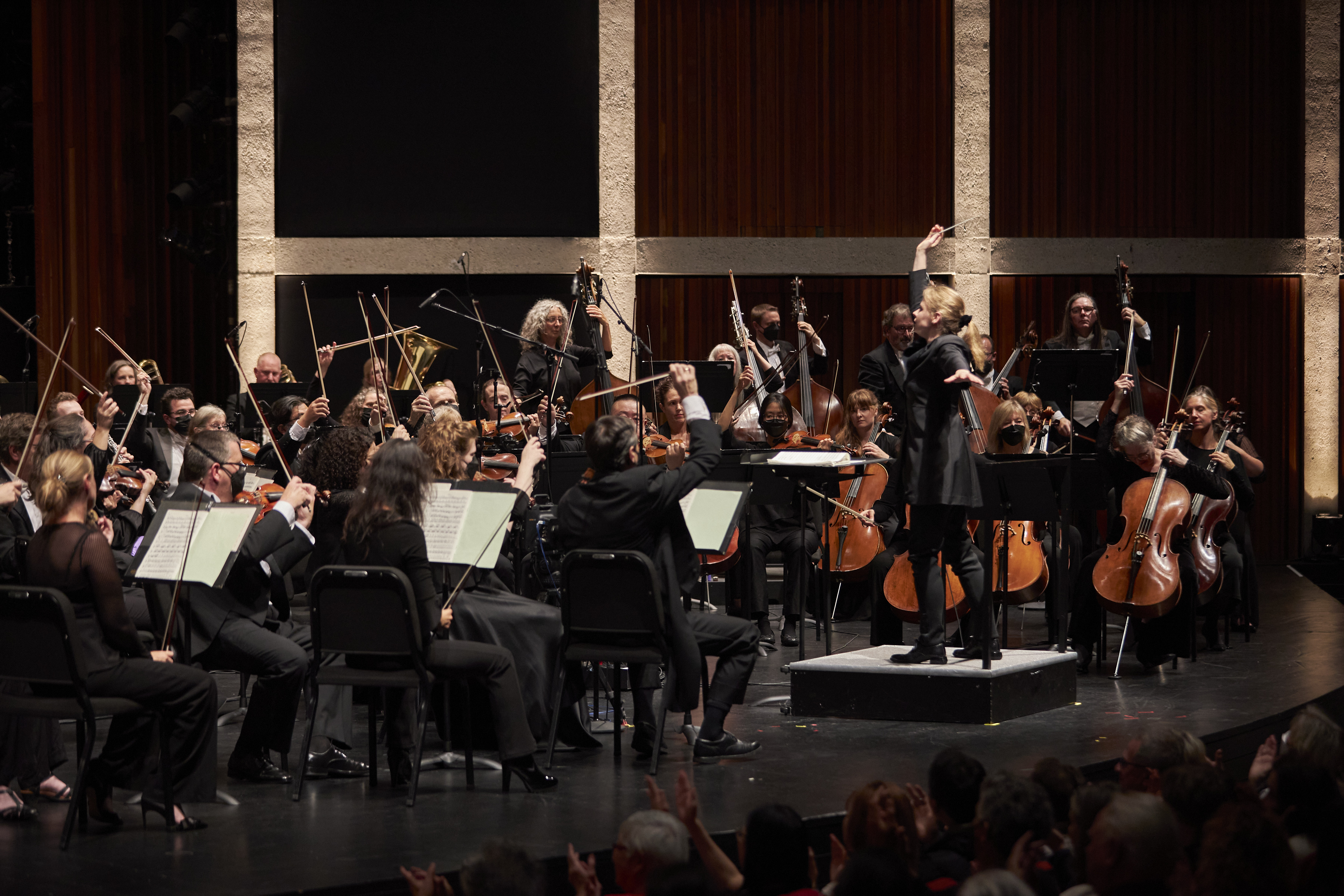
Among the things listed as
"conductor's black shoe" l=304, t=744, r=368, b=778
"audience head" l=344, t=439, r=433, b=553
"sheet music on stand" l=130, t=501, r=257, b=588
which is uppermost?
"audience head" l=344, t=439, r=433, b=553

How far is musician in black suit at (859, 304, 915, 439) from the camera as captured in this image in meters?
7.68

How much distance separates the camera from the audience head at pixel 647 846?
286 centimetres

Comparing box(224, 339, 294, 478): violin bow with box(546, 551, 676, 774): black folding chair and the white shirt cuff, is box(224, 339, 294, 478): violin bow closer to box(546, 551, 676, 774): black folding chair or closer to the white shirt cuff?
box(546, 551, 676, 774): black folding chair

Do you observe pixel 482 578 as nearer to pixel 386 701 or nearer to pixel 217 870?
pixel 386 701

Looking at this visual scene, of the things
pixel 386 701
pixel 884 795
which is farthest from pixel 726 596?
pixel 884 795

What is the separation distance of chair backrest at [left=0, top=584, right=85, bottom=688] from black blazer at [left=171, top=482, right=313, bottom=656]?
0.71m

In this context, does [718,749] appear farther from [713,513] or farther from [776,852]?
[776,852]

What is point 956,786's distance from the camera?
11.0ft

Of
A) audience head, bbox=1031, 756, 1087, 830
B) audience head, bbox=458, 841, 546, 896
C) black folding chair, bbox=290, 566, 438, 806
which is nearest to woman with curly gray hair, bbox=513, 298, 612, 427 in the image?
black folding chair, bbox=290, 566, 438, 806

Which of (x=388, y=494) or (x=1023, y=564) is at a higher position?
(x=388, y=494)

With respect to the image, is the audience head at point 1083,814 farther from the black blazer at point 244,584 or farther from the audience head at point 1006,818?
the black blazer at point 244,584

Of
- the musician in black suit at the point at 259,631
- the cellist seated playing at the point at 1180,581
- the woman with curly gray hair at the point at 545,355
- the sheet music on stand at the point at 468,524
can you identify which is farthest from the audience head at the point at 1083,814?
the woman with curly gray hair at the point at 545,355

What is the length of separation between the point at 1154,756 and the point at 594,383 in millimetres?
5494

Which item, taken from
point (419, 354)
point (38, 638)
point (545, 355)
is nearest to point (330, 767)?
point (38, 638)
